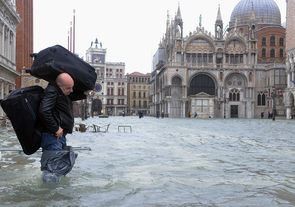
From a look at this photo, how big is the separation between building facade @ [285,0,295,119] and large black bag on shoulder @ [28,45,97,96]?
66.7 metres

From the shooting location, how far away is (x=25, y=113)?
21.6ft

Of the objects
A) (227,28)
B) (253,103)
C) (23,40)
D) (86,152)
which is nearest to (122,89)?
(227,28)

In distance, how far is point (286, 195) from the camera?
677 cm

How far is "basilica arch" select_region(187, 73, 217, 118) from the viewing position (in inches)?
3314

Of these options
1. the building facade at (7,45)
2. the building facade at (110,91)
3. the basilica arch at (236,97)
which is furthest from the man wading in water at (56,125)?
the building facade at (110,91)

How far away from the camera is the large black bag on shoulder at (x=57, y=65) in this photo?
22.2 ft

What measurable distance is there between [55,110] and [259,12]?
96311 millimetres

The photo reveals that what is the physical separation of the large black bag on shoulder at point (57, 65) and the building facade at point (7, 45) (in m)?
27.5

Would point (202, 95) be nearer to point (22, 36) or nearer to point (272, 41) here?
point (272, 41)

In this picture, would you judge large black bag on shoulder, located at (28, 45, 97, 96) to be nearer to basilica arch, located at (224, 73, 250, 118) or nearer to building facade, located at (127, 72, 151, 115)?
basilica arch, located at (224, 73, 250, 118)

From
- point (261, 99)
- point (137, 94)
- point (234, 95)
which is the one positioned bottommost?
point (261, 99)

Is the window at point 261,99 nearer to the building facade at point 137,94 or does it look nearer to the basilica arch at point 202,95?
the basilica arch at point 202,95

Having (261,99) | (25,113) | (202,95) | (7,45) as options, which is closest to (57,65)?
(25,113)

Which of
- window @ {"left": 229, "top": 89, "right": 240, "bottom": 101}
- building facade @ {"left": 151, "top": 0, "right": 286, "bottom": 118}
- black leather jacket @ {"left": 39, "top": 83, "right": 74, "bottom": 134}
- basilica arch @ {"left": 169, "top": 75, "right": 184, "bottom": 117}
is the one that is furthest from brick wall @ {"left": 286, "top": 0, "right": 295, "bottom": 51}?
black leather jacket @ {"left": 39, "top": 83, "right": 74, "bottom": 134}
